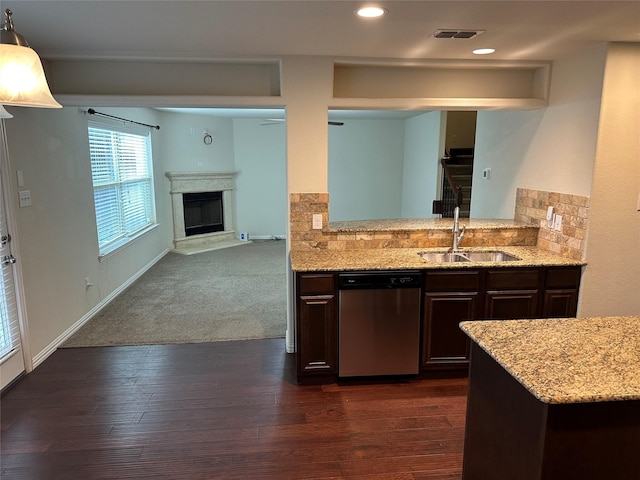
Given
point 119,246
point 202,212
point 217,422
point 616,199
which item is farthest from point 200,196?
point 616,199

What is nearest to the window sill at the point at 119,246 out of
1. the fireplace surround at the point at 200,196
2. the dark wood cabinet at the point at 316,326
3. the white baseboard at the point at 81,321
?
the white baseboard at the point at 81,321

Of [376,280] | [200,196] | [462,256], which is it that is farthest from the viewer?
[200,196]

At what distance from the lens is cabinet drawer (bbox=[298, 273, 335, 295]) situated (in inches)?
119

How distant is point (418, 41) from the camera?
9.27ft

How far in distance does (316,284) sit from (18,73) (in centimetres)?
204

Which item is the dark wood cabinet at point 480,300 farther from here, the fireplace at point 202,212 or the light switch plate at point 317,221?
the fireplace at point 202,212

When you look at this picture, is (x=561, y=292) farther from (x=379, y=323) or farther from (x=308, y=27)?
(x=308, y=27)

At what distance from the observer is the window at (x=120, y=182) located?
193 inches

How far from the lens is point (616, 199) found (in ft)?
10.0

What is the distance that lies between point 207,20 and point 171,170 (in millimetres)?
5468

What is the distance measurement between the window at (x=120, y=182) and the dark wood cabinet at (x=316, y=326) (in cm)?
292

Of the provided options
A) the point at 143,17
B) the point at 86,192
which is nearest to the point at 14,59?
the point at 143,17

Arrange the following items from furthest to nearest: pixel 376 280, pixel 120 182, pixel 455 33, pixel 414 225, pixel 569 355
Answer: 1. pixel 120 182
2. pixel 414 225
3. pixel 376 280
4. pixel 455 33
5. pixel 569 355

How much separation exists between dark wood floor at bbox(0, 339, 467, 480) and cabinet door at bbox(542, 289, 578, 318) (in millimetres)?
854
